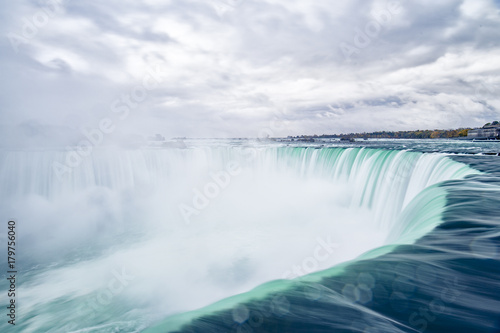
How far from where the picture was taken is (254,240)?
13562mm

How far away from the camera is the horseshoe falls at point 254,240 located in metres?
2.79

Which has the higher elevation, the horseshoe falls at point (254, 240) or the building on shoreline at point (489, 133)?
the building on shoreline at point (489, 133)

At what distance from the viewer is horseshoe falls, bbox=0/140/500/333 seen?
9.14ft

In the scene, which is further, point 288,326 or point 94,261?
point 94,261

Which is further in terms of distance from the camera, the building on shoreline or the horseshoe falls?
the building on shoreline

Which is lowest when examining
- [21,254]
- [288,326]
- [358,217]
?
[21,254]

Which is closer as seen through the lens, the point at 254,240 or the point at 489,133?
the point at 254,240

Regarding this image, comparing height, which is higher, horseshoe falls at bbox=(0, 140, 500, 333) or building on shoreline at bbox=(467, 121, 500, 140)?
building on shoreline at bbox=(467, 121, 500, 140)

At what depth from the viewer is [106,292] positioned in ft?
27.1

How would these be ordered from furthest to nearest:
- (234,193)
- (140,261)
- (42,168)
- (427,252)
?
(234,193) → (42,168) → (140,261) → (427,252)

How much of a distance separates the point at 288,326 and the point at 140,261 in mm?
10386

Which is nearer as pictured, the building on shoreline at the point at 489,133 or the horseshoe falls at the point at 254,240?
the horseshoe falls at the point at 254,240

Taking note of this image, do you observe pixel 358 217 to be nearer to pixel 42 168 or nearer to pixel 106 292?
pixel 106 292

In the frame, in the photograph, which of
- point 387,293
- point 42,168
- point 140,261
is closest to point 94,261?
point 140,261
